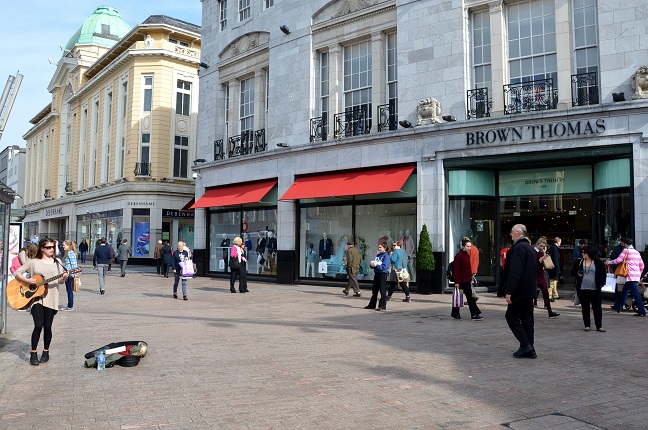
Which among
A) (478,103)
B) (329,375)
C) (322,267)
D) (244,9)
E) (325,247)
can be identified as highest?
(244,9)

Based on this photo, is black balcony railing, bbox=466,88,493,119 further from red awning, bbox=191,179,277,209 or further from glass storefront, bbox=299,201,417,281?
red awning, bbox=191,179,277,209

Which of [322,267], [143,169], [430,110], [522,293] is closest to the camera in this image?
[522,293]

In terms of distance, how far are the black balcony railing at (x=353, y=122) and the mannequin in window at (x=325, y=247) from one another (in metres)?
3.66

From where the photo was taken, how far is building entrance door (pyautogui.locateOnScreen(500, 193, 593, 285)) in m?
15.4

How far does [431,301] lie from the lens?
14.7 meters

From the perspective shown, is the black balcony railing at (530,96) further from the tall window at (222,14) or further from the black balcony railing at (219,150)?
the tall window at (222,14)

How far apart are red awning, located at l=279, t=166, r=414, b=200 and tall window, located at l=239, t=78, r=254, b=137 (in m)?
4.26

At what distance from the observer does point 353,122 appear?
19.2 m

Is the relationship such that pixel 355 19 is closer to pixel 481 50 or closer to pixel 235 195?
pixel 481 50

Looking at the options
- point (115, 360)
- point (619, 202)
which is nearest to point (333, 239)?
point (619, 202)

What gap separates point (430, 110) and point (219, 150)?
10.8 metres

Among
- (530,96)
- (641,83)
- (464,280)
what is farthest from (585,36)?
(464,280)

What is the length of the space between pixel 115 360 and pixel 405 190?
475 inches

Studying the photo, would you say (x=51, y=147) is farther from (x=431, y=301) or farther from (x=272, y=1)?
(x=431, y=301)
